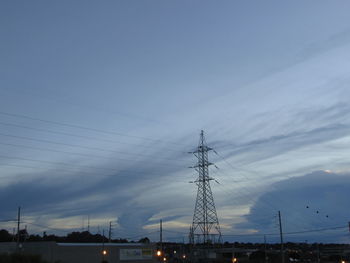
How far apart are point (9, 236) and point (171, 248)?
69.7 meters

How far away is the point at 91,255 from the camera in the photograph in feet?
248

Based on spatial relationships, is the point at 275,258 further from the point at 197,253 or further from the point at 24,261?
the point at 24,261

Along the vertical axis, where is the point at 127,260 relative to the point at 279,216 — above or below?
below

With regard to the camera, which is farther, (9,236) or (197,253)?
(9,236)

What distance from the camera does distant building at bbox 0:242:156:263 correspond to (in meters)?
70.2

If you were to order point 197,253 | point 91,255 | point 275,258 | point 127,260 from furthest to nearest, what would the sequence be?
point 275,258, point 197,253, point 127,260, point 91,255

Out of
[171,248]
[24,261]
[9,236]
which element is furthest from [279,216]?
[171,248]

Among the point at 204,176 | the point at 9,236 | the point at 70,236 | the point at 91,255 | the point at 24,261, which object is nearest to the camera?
the point at 24,261

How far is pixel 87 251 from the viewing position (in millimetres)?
75250

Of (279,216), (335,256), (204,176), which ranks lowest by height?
(335,256)

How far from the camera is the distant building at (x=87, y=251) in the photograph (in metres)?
70.2

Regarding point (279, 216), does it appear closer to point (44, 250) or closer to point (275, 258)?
point (44, 250)

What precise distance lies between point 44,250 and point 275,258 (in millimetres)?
87861

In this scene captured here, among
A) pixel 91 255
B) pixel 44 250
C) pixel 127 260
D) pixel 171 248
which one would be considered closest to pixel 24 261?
pixel 44 250
